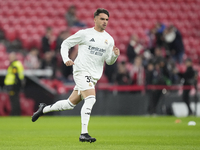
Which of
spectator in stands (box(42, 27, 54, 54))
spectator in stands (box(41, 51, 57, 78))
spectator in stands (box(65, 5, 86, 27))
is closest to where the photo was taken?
spectator in stands (box(41, 51, 57, 78))

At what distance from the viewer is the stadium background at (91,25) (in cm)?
1602

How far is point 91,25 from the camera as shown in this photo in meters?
20.9

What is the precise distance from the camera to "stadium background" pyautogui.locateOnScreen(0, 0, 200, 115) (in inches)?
631

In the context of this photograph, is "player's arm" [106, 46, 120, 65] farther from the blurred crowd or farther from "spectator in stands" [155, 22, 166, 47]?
"spectator in stands" [155, 22, 166, 47]

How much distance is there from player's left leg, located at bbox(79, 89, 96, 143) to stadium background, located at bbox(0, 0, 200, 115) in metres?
8.85

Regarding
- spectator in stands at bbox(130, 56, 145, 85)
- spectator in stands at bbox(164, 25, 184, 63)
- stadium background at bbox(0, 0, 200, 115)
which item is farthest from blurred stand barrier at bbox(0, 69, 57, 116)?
spectator in stands at bbox(164, 25, 184, 63)

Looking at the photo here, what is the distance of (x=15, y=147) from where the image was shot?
6.15 meters

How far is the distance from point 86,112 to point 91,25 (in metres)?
14.3

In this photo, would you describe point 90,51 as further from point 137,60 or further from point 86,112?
point 137,60

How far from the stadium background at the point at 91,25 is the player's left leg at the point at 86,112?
349 inches

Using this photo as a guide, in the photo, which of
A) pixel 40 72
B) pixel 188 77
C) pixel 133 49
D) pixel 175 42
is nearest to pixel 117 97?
pixel 133 49

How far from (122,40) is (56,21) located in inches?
134

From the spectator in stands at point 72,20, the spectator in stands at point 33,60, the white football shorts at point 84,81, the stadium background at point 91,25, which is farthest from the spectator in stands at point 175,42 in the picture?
the white football shorts at point 84,81

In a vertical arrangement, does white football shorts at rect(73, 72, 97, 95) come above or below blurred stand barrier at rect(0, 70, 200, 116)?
above
